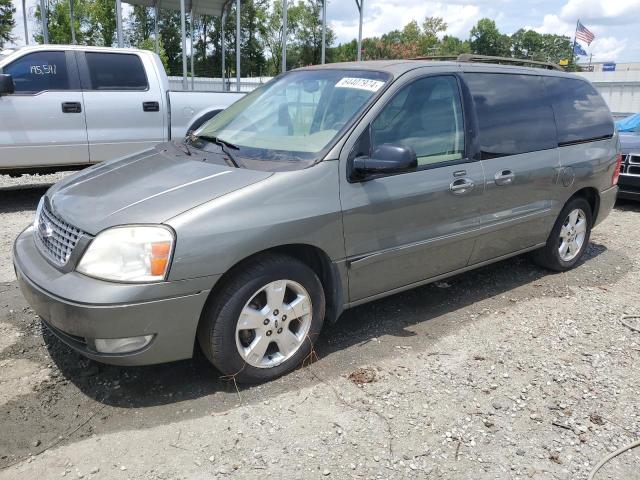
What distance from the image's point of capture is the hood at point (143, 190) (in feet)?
9.34

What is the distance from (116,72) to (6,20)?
42796mm

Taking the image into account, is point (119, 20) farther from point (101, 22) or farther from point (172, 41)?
point (172, 41)

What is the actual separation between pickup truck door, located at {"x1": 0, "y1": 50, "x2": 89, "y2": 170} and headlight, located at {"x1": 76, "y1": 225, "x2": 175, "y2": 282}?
523 cm

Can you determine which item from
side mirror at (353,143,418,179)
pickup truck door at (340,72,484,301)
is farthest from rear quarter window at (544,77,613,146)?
side mirror at (353,143,418,179)

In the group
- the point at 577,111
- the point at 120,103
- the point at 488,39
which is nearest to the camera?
the point at 577,111

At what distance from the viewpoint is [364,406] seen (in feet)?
10.0

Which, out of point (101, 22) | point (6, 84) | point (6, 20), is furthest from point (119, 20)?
point (6, 20)

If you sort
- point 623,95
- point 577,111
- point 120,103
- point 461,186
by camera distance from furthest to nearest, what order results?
point 623,95, point 120,103, point 577,111, point 461,186

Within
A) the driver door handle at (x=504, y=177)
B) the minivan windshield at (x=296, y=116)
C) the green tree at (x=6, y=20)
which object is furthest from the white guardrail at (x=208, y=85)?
the green tree at (x=6, y=20)

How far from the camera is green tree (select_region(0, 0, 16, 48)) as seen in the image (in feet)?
135

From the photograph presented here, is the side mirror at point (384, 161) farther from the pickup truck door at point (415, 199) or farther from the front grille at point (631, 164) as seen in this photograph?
the front grille at point (631, 164)

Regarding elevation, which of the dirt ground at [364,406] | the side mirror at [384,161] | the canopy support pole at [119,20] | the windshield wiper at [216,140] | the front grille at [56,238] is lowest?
the dirt ground at [364,406]

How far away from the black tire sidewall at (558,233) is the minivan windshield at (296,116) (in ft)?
7.99

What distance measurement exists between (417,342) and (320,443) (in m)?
1.32
